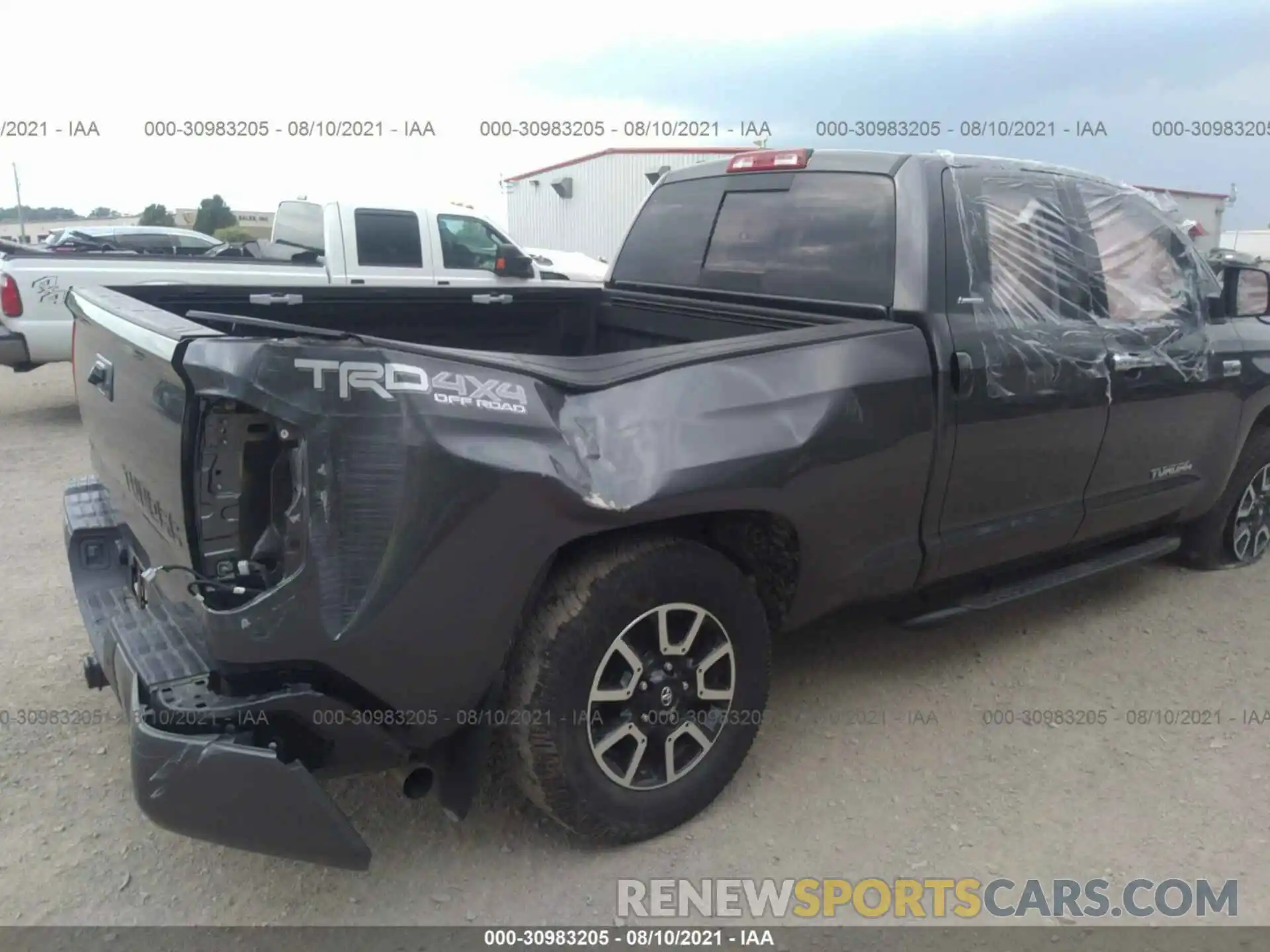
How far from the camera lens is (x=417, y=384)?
7.60 ft

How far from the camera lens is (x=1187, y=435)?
14.4 feet

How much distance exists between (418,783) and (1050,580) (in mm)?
2678

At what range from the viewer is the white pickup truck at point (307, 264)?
8.18m

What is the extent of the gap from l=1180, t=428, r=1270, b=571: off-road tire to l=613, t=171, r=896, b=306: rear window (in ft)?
8.66

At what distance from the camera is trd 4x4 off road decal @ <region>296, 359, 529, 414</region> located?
88.3 inches

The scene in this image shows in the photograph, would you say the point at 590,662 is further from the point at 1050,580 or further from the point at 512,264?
the point at 512,264

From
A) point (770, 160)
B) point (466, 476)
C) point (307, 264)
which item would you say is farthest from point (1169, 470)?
point (307, 264)

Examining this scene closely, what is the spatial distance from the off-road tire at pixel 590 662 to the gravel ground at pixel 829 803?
0.16 metres

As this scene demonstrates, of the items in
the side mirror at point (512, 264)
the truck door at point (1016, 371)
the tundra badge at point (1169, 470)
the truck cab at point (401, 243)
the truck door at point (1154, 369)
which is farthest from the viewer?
the side mirror at point (512, 264)

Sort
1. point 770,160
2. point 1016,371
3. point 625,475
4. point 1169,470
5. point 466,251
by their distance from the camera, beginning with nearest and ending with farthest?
1. point 625,475
2. point 1016,371
3. point 770,160
4. point 1169,470
5. point 466,251

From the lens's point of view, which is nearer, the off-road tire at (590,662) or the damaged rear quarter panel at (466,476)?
the damaged rear quarter panel at (466,476)

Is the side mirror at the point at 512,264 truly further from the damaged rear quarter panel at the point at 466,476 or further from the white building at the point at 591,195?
the white building at the point at 591,195

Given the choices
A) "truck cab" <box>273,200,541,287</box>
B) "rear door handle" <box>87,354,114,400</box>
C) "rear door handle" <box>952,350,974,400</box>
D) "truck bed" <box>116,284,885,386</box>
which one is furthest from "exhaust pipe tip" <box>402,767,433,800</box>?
"truck cab" <box>273,200,541,287</box>

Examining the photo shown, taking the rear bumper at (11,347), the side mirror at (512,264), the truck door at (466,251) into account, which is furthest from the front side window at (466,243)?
the rear bumper at (11,347)
